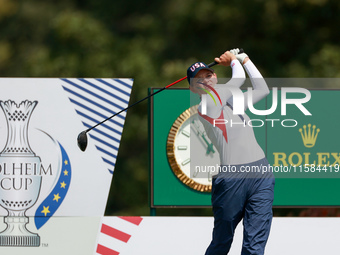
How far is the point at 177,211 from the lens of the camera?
43.8ft

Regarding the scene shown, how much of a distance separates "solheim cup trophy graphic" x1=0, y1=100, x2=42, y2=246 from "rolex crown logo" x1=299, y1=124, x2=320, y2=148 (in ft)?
7.81

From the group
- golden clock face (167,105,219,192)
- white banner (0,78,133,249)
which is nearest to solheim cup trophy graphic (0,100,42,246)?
white banner (0,78,133,249)

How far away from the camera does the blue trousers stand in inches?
246

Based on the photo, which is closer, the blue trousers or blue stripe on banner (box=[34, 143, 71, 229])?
the blue trousers

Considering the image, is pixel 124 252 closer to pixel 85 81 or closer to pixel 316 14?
pixel 85 81

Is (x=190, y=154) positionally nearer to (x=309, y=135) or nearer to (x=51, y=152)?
(x=309, y=135)

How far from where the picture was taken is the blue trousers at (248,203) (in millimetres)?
6258

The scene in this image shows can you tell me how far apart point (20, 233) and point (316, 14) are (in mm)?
8291

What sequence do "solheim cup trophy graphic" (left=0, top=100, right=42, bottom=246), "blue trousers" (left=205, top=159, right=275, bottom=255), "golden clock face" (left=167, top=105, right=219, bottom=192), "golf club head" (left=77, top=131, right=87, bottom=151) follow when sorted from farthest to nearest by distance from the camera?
"golden clock face" (left=167, top=105, right=219, bottom=192), "solheim cup trophy graphic" (left=0, top=100, right=42, bottom=246), "golf club head" (left=77, top=131, right=87, bottom=151), "blue trousers" (left=205, top=159, right=275, bottom=255)

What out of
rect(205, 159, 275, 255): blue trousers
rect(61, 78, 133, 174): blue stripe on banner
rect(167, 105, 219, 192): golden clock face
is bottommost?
rect(205, 159, 275, 255): blue trousers

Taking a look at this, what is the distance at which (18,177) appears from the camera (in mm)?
7762

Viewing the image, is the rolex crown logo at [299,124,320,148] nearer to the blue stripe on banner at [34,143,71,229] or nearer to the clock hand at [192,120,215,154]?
the clock hand at [192,120,215,154]

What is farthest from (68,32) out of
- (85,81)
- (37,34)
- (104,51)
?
(85,81)

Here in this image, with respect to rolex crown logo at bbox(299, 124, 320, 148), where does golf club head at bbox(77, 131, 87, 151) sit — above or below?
below
